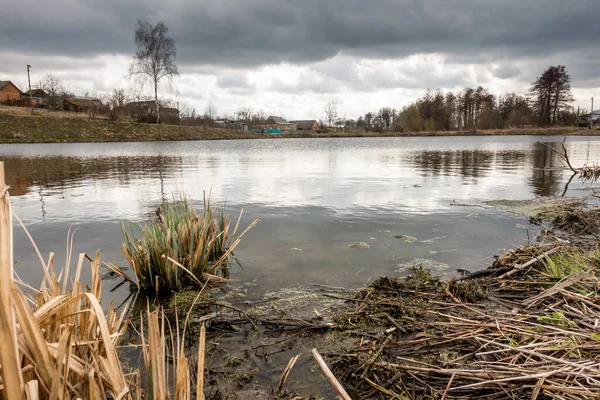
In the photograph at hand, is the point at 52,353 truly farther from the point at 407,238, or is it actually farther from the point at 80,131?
the point at 80,131

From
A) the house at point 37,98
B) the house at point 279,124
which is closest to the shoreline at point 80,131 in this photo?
the house at point 37,98

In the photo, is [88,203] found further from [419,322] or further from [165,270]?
[419,322]

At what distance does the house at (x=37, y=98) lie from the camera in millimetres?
85338

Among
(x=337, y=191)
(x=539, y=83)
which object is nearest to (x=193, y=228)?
(x=337, y=191)

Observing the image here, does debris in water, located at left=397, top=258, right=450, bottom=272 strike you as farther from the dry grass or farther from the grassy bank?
the grassy bank

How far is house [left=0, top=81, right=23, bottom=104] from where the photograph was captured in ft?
290

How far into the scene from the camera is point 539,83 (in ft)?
307

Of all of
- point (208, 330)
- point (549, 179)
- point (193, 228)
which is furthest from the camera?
point (549, 179)

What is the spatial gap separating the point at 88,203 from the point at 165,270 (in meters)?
7.49

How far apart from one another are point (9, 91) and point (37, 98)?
26.5 feet

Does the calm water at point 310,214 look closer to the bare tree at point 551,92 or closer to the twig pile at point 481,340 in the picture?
the twig pile at point 481,340

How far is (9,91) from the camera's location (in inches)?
3610

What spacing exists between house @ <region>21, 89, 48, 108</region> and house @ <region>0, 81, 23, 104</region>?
1.57m

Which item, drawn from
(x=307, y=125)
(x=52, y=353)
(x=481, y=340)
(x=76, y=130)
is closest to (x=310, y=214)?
(x=481, y=340)
